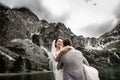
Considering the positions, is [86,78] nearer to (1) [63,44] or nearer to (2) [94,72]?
(2) [94,72]

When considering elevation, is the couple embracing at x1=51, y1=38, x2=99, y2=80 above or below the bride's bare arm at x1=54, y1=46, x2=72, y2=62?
below

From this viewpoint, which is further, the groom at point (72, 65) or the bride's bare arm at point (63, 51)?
the bride's bare arm at point (63, 51)

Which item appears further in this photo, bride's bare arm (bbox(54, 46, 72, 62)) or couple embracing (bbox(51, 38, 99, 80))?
bride's bare arm (bbox(54, 46, 72, 62))

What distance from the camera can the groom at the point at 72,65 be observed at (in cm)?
904

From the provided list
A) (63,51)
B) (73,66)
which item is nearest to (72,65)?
(73,66)

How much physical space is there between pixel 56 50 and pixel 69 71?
1.49 m

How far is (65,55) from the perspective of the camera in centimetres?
924

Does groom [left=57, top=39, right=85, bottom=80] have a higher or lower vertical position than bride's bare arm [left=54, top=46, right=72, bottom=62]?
lower

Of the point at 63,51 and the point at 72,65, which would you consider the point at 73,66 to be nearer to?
the point at 72,65

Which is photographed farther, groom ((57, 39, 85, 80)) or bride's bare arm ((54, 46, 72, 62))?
bride's bare arm ((54, 46, 72, 62))

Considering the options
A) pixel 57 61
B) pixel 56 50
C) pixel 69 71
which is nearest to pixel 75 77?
pixel 69 71

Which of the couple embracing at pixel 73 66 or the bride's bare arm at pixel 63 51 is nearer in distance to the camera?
the couple embracing at pixel 73 66

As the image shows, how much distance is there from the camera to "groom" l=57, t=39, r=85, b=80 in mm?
9039

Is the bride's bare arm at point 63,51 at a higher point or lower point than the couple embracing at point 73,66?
higher
